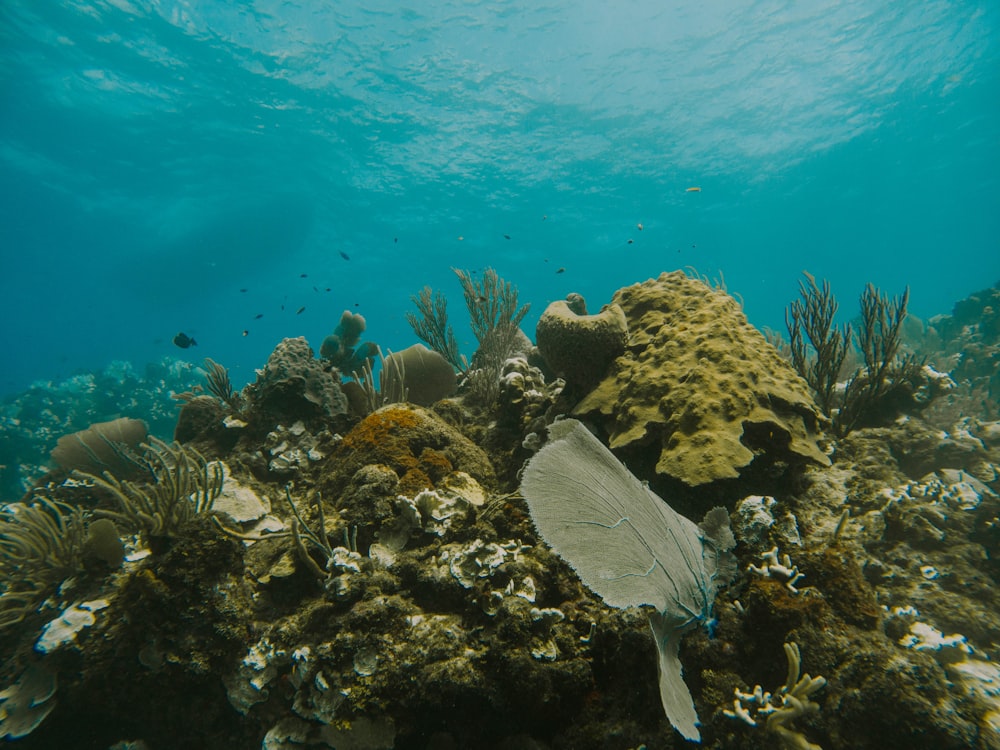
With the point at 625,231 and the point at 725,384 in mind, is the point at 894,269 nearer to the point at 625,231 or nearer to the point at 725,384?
the point at 625,231

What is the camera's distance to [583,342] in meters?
4.46

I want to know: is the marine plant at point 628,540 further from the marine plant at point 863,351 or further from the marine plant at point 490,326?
the marine plant at point 490,326

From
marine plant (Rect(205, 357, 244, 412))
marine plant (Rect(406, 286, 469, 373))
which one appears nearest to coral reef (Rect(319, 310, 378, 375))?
marine plant (Rect(205, 357, 244, 412))

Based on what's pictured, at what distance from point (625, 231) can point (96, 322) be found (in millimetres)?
85385

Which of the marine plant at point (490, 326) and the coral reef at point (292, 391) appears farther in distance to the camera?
the marine plant at point (490, 326)

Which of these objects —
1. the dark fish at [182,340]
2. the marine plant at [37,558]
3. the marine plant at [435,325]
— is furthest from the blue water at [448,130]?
the marine plant at [37,558]

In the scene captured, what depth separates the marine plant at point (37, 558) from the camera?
3.07 meters

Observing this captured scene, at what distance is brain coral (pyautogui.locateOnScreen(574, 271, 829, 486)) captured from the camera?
3.18 m

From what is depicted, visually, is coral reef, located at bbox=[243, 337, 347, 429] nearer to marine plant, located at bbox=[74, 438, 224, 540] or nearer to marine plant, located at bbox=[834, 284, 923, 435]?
marine plant, located at bbox=[74, 438, 224, 540]

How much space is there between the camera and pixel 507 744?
2.24 m

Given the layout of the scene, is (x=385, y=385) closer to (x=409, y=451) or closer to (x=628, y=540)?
(x=409, y=451)

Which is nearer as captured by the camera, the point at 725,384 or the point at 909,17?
the point at 725,384

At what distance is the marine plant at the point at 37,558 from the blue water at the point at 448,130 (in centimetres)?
2034

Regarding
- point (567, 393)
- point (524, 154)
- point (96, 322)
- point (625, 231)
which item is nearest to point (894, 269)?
point (625, 231)
